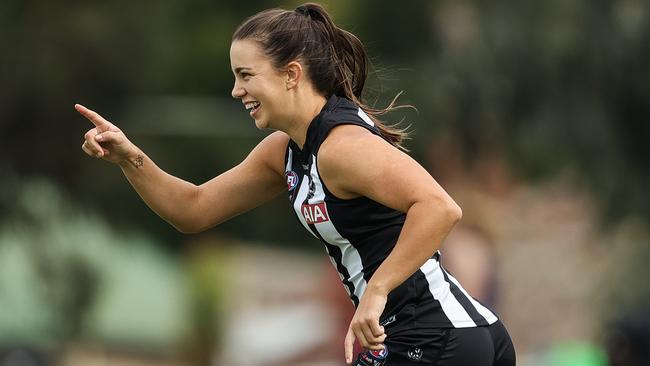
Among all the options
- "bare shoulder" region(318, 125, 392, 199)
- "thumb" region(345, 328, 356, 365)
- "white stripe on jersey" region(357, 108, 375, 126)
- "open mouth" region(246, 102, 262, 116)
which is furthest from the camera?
"open mouth" region(246, 102, 262, 116)

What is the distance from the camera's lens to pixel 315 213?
15.2 ft

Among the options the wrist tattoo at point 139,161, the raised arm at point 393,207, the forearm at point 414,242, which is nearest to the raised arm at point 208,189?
the wrist tattoo at point 139,161

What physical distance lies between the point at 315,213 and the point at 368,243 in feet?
0.62

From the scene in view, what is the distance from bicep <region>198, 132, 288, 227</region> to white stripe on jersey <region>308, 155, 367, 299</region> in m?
0.51

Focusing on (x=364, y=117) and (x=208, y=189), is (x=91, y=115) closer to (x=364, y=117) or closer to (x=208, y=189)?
(x=208, y=189)

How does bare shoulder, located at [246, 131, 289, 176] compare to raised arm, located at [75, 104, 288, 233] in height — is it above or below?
above

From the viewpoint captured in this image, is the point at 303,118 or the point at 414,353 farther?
the point at 303,118

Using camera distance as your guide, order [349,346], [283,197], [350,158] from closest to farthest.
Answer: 1. [349,346]
2. [350,158]
3. [283,197]

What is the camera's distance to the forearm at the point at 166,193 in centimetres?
521

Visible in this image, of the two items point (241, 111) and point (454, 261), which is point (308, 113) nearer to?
point (454, 261)

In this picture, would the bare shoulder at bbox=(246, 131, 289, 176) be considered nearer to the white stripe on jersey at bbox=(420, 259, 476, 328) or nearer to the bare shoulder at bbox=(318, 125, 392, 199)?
the bare shoulder at bbox=(318, 125, 392, 199)

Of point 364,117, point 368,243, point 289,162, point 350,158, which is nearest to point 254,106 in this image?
point 289,162

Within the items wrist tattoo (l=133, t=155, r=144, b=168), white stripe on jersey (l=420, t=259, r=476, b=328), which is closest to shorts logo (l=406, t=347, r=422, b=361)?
white stripe on jersey (l=420, t=259, r=476, b=328)

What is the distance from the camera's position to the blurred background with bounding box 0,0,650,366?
11.7 meters
